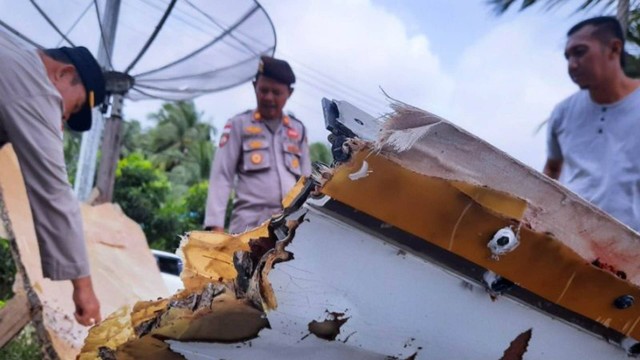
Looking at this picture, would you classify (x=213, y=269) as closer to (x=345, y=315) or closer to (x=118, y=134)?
(x=345, y=315)

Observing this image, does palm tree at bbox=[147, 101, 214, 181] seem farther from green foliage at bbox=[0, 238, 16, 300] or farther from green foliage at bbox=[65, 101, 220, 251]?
green foliage at bbox=[0, 238, 16, 300]

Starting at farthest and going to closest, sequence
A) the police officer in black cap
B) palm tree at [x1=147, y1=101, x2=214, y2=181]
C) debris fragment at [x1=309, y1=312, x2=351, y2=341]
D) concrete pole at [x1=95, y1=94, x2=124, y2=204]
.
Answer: palm tree at [x1=147, y1=101, x2=214, y2=181]
concrete pole at [x1=95, y1=94, x2=124, y2=204]
the police officer in black cap
debris fragment at [x1=309, y1=312, x2=351, y2=341]

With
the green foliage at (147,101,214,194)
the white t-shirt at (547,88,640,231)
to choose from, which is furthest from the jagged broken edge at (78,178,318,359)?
the green foliage at (147,101,214,194)

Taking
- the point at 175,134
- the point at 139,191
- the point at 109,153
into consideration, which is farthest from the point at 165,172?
the point at 109,153

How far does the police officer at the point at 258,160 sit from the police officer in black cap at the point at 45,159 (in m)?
1.25

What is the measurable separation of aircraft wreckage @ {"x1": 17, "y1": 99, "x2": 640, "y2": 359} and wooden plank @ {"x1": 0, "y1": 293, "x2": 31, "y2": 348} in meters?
1.64

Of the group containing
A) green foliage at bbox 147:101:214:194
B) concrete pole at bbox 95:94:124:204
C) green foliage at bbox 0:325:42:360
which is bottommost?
green foliage at bbox 147:101:214:194

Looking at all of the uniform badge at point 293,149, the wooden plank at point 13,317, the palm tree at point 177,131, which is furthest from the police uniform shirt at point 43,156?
the palm tree at point 177,131

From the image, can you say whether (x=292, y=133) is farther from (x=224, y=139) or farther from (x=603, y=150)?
(x=603, y=150)

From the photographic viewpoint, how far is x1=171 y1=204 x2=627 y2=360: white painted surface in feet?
3.25

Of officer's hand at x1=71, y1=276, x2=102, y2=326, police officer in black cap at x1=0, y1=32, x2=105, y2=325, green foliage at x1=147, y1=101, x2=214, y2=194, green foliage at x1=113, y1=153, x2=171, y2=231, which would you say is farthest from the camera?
green foliage at x1=147, y1=101, x2=214, y2=194

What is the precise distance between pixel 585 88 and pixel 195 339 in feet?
6.83

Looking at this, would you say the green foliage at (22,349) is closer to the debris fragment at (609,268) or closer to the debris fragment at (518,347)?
the debris fragment at (518,347)

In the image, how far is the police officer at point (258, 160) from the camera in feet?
11.5
